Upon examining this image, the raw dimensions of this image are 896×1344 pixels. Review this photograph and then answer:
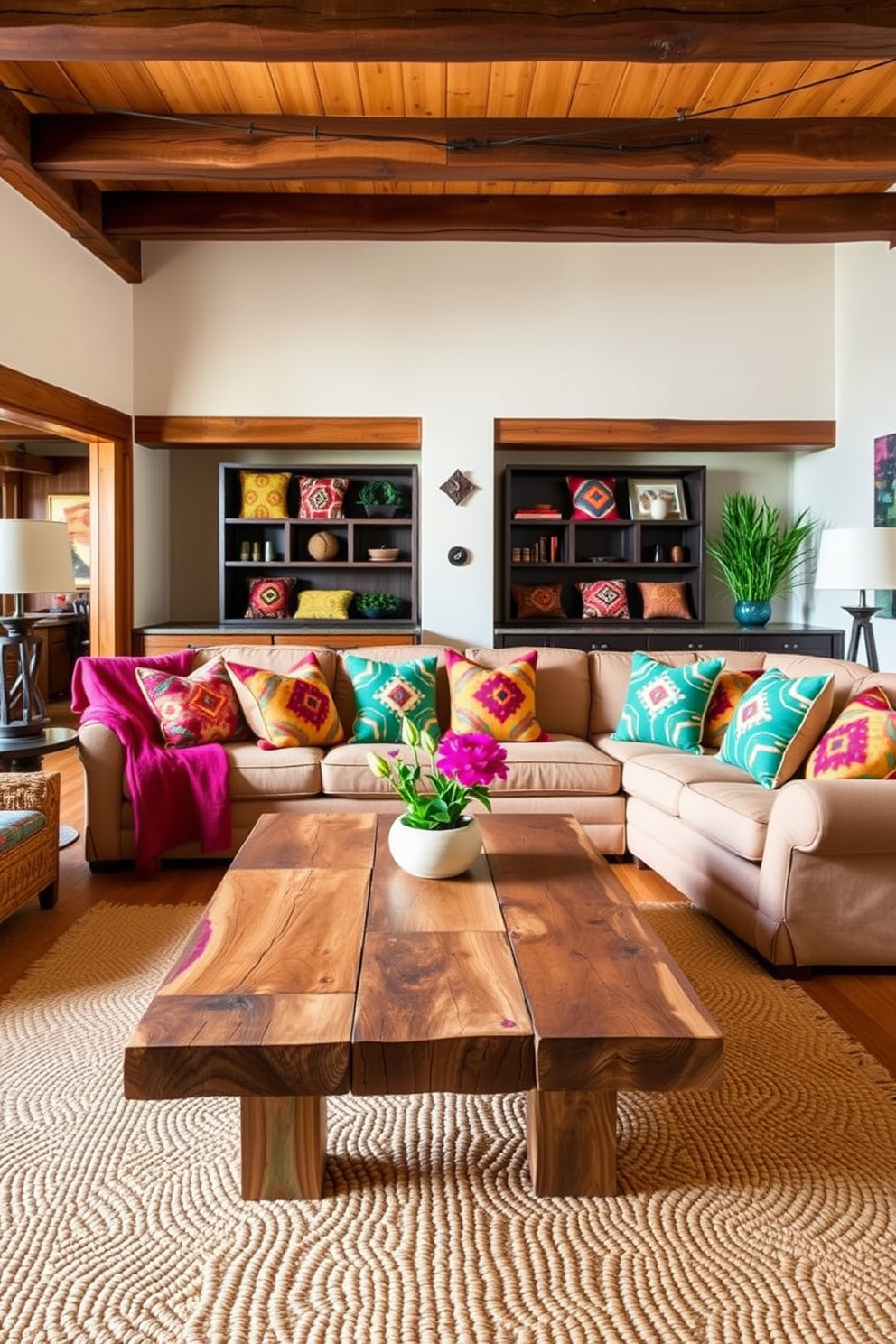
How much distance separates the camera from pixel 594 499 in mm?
6172

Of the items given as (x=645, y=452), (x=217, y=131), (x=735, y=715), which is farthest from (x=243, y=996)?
(x=645, y=452)

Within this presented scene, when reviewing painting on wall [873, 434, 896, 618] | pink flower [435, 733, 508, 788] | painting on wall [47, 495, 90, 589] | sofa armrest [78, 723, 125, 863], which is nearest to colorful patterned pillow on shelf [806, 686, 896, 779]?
pink flower [435, 733, 508, 788]

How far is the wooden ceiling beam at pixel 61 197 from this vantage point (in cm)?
407

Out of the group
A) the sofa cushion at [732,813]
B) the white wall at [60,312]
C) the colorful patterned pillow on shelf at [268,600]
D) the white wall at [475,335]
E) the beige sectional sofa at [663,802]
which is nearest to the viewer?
the beige sectional sofa at [663,802]

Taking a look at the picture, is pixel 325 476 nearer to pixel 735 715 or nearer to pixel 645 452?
pixel 645 452

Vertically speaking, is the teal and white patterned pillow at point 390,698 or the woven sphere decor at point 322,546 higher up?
the woven sphere decor at point 322,546

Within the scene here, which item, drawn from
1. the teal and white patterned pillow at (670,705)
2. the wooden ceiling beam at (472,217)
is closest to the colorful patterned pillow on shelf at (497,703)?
the teal and white patterned pillow at (670,705)

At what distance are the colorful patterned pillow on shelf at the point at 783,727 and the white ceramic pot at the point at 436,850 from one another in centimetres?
142

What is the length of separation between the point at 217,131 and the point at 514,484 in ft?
9.31

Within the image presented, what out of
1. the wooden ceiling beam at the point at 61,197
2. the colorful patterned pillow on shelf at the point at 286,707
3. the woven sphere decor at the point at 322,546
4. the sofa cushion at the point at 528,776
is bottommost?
the sofa cushion at the point at 528,776

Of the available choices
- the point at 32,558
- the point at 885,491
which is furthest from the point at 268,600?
the point at 885,491

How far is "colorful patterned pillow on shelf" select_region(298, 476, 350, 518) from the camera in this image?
616 cm

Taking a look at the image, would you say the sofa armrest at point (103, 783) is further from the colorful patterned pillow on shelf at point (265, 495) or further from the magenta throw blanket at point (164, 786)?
the colorful patterned pillow on shelf at point (265, 495)

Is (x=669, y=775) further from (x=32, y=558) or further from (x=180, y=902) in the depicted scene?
(x=32, y=558)
